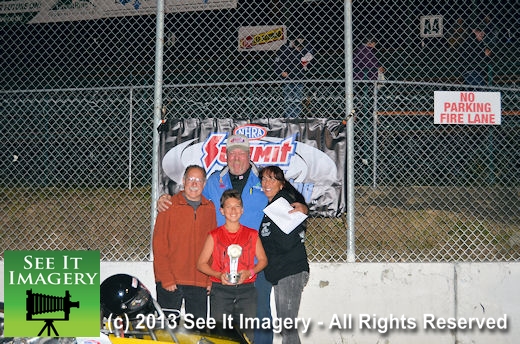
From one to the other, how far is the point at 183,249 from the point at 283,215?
3.34ft

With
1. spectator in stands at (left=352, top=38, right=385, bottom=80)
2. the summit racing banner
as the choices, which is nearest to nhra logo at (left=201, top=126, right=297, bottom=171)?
the summit racing banner

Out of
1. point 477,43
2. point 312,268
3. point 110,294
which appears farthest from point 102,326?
point 477,43

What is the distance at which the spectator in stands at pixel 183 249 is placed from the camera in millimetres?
5656

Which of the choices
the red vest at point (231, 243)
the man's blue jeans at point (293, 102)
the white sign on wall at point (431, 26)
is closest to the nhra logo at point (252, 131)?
the man's blue jeans at point (293, 102)

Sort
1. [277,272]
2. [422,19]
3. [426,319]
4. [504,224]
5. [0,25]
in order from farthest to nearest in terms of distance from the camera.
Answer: [0,25] < [422,19] < [504,224] < [426,319] < [277,272]

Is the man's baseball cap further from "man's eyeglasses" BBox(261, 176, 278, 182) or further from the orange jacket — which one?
the orange jacket

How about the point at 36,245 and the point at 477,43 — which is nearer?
the point at 36,245

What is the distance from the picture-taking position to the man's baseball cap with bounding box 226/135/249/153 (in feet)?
19.2

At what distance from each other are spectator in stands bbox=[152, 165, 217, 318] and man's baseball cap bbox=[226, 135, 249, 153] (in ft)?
1.45

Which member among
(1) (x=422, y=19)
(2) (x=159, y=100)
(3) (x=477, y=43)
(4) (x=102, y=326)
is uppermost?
(1) (x=422, y=19)

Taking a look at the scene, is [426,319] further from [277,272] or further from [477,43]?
[477,43]

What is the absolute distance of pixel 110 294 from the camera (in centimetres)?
480

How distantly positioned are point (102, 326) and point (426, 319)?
3415 millimetres

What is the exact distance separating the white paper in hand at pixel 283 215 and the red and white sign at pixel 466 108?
6.41 ft
